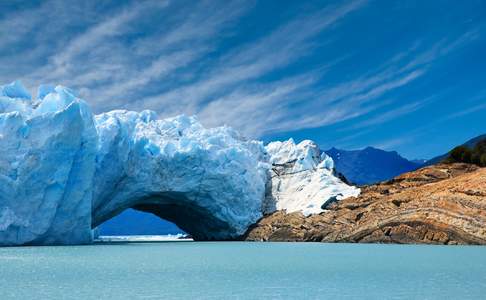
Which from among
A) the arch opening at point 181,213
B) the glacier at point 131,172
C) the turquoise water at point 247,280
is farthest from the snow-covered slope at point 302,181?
the turquoise water at point 247,280

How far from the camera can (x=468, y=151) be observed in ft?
179

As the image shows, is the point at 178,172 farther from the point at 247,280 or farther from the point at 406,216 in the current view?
the point at 247,280

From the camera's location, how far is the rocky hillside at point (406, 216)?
1395 inches

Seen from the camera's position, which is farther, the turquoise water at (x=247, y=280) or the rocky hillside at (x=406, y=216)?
the rocky hillside at (x=406, y=216)

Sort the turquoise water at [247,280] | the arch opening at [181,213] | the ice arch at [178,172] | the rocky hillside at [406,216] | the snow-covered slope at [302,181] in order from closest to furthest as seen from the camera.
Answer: the turquoise water at [247,280]
the rocky hillside at [406,216]
the ice arch at [178,172]
the arch opening at [181,213]
the snow-covered slope at [302,181]

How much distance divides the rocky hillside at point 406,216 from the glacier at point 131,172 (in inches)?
78.6

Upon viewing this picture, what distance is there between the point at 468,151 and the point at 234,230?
2457 cm

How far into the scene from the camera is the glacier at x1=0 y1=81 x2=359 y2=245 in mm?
33094

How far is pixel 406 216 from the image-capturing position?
38.2m

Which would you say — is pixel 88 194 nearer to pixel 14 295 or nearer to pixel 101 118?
pixel 101 118

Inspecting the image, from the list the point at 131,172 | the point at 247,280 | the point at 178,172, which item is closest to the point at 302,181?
the point at 178,172

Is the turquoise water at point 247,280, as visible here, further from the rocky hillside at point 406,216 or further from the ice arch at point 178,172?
the ice arch at point 178,172

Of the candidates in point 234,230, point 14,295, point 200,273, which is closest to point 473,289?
point 200,273

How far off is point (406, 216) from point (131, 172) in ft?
67.0
